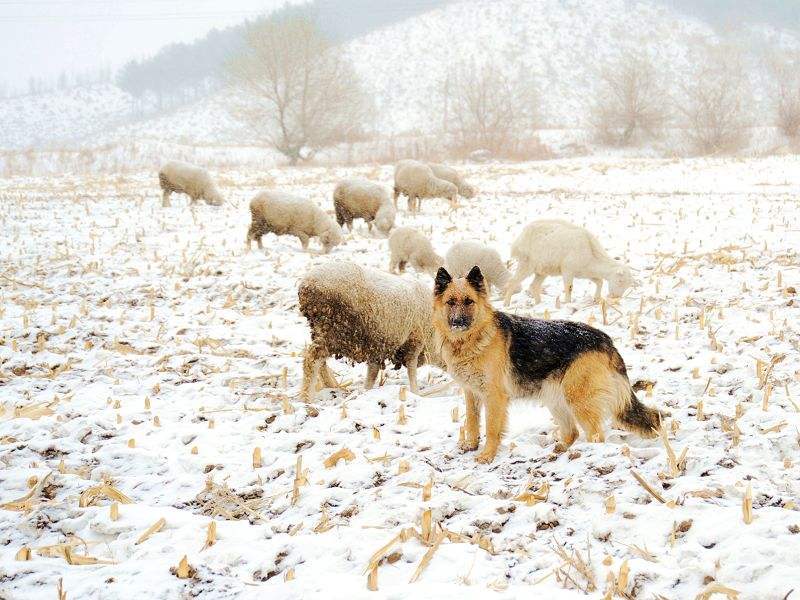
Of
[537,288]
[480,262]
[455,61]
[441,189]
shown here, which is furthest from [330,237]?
[455,61]

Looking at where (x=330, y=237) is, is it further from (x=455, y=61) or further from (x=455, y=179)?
(x=455, y=61)

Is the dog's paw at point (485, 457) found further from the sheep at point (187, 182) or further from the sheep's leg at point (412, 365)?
the sheep at point (187, 182)

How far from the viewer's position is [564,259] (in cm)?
937

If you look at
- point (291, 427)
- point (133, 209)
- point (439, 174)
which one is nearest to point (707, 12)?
point (439, 174)

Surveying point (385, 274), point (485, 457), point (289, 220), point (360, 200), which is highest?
point (360, 200)

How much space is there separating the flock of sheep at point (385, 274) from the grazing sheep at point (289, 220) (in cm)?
2

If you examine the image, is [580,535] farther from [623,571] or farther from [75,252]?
[75,252]

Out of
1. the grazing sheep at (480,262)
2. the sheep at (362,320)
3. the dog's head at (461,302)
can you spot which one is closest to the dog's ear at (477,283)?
the dog's head at (461,302)

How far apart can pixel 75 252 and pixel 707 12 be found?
11663 centimetres

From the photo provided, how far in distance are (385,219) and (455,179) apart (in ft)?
19.2

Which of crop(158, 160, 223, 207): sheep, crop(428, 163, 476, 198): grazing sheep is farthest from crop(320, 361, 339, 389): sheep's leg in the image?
crop(158, 160, 223, 207): sheep

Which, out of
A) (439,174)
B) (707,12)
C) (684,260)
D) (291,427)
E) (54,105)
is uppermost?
(707,12)

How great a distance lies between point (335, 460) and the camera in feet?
16.3

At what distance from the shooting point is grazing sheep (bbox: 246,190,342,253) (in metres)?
13.5
